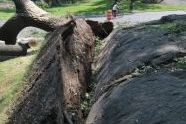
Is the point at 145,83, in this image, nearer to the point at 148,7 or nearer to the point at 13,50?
the point at 13,50

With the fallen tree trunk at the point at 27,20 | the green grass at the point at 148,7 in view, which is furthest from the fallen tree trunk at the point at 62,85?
the green grass at the point at 148,7

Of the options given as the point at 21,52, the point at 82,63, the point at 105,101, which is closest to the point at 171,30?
the point at 82,63

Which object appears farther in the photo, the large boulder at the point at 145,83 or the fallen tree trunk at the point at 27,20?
the fallen tree trunk at the point at 27,20

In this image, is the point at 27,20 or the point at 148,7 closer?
the point at 27,20

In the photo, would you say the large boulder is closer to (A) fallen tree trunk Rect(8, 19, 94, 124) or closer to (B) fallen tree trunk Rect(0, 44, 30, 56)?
(A) fallen tree trunk Rect(8, 19, 94, 124)

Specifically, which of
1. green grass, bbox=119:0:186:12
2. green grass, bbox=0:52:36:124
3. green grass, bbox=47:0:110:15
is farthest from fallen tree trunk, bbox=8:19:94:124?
green grass, bbox=119:0:186:12

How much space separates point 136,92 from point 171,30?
10.9ft

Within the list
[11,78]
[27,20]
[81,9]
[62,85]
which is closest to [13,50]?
[27,20]

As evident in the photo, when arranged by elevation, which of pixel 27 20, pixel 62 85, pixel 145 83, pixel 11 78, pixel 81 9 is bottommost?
pixel 81 9

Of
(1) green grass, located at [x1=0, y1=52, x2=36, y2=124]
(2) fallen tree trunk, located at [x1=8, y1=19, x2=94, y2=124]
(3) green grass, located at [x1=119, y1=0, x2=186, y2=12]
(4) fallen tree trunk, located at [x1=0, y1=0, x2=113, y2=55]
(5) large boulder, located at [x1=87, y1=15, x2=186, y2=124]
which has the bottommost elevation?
(3) green grass, located at [x1=119, y1=0, x2=186, y2=12]

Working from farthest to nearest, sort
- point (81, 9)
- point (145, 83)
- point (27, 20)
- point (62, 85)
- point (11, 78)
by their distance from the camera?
point (81, 9), point (27, 20), point (11, 78), point (62, 85), point (145, 83)

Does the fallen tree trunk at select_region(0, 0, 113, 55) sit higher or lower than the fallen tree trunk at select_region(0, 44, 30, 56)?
higher

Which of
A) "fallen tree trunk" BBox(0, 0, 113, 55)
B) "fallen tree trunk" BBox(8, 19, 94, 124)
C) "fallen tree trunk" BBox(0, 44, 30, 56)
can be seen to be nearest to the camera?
"fallen tree trunk" BBox(8, 19, 94, 124)

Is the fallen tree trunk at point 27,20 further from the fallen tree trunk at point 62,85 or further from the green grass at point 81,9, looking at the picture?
the green grass at point 81,9
